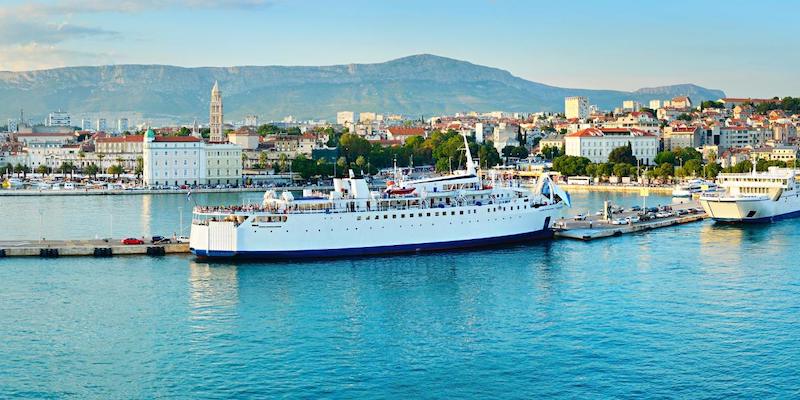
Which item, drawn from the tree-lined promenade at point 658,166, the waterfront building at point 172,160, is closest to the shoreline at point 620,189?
the tree-lined promenade at point 658,166

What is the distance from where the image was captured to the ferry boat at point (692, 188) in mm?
45625

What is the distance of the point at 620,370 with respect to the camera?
14.7 meters

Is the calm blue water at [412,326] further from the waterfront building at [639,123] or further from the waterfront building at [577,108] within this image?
the waterfront building at [577,108]

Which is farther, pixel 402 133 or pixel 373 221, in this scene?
pixel 402 133

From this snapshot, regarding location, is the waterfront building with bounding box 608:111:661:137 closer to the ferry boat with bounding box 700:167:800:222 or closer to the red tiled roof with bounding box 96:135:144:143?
the red tiled roof with bounding box 96:135:144:143

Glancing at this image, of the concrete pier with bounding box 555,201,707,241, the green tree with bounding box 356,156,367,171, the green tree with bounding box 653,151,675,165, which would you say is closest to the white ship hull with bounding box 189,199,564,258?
the concrete pier with bounding box 555,201,707,241

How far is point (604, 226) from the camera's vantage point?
31.8m

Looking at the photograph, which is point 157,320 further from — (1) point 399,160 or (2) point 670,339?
(1) point 399,160

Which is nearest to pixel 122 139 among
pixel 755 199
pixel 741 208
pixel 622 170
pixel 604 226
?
pixel 622 170

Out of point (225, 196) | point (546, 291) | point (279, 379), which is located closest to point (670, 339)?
point (546, 291)

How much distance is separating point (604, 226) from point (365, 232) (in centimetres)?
951

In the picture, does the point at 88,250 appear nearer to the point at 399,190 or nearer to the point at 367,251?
the point at 367,251

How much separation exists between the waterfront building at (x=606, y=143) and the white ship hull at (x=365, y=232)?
1546 inches

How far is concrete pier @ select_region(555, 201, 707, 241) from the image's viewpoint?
30.0 m
